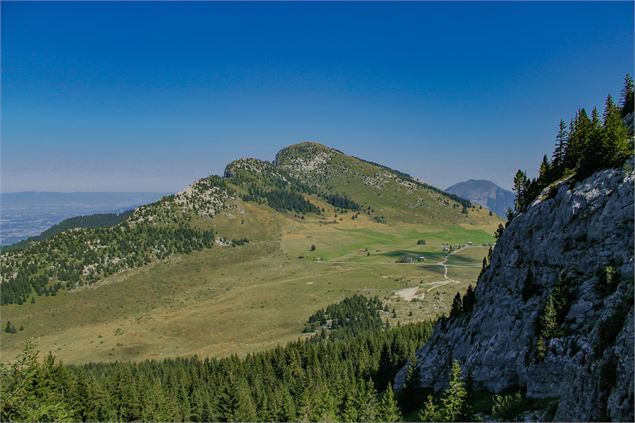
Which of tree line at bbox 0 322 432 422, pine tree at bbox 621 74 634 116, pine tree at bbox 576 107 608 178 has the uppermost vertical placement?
pine tree at bbox 621 74 634 116

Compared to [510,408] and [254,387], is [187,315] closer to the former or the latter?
[254,387]

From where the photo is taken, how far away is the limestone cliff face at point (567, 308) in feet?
82.1

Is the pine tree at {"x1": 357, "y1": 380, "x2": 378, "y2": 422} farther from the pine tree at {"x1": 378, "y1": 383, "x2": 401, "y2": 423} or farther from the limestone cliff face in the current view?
the limestone cliff face

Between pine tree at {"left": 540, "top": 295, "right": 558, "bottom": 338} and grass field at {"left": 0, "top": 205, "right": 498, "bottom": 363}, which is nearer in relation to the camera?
pine tree at {"left": 540, "top": 295, "right": 558, "bottom": 338}

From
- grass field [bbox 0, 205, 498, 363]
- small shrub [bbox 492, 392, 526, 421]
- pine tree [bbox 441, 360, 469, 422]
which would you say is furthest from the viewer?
grass field [bbox 0, 205, 498, 363]

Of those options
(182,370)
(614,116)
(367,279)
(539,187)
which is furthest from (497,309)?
(367,279)

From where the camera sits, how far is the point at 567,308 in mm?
41750

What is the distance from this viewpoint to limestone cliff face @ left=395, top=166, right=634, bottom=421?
985 inches

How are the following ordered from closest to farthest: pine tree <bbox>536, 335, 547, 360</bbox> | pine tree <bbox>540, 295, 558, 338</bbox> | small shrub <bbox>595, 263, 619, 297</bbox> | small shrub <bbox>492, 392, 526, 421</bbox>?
small shrub <bbox>595, 263, 619, 297</bbox> < small shrub <bbox>492, 392, 526, 421</bbox> < pine tree <bbox>540, 295, 558, 338</bbox> < pine tree <bbox>536, 335, 547, 360</bbox>

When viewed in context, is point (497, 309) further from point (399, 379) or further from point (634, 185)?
point (399, 379)

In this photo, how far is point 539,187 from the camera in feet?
212

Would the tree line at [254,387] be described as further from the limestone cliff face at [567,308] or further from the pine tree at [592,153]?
the pine tree at [592,153]

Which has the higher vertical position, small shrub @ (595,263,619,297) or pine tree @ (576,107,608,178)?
pine tree @ (576,107,608,178)

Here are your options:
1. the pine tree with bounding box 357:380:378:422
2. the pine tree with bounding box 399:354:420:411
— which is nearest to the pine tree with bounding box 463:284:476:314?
the pine tree with bounding box 399:354:420:411
